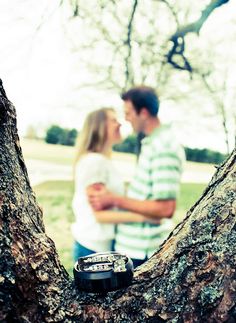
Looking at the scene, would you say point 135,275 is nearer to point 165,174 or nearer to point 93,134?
point 165,174

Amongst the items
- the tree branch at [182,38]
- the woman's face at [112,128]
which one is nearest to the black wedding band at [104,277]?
the woman's face at [112,128]

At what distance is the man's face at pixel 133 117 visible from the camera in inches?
106

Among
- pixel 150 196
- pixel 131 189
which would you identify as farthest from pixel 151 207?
pixel 131 189

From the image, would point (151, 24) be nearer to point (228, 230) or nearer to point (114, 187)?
point (114, 187)

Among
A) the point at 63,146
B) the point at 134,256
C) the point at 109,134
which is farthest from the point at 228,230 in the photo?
the point at 63,146

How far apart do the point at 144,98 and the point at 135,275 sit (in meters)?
1.85

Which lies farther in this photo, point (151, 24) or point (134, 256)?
point (151, 24)

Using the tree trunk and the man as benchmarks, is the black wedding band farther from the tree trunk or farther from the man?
the man

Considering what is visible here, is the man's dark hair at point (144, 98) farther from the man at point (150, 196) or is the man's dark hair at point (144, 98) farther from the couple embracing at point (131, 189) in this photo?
the man at point (150, 196)

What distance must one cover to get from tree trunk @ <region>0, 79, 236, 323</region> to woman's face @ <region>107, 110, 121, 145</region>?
1.86 meters

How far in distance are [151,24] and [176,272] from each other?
23.7 feet

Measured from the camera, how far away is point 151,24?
7.71m

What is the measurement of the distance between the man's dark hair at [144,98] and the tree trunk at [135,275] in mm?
1740

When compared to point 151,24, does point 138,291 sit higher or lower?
lower
